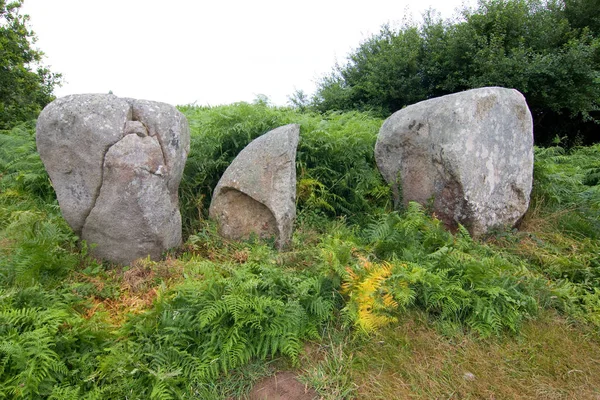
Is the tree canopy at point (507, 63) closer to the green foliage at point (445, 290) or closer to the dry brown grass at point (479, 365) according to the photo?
the green foliage at point (445, 290)

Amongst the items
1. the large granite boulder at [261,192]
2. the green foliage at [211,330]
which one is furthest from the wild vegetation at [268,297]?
the large granite boulder at [261,192]

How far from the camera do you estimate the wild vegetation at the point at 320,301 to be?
291 cm

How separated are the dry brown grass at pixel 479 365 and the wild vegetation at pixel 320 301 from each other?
0.04 feet

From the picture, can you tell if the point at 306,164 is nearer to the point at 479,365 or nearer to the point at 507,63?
the point at 479,365

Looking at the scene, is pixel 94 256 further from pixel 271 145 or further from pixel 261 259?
pixel 271 145

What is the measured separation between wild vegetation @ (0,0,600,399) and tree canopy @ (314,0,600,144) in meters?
5.02

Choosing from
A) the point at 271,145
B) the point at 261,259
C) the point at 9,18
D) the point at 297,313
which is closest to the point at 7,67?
the point at 9,18

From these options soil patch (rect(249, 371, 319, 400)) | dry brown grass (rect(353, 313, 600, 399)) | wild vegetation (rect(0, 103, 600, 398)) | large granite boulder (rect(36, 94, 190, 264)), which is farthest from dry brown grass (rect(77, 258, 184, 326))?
dry brown grass (rect(353, 313, 600, 399))

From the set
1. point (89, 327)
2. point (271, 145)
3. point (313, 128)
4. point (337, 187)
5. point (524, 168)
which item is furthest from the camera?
point (313, 128)

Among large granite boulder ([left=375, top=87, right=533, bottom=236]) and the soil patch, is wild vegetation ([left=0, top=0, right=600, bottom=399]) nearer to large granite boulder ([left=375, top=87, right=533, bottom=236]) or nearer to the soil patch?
the soil patch

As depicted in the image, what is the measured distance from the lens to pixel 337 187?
18.9ft

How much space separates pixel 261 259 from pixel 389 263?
4.12 feet

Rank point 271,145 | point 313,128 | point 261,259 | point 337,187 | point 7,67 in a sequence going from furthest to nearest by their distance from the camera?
point 7,67
point 313,128
point 337,187
point 271,145
point 261,259

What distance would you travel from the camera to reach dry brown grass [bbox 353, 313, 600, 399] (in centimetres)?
288
